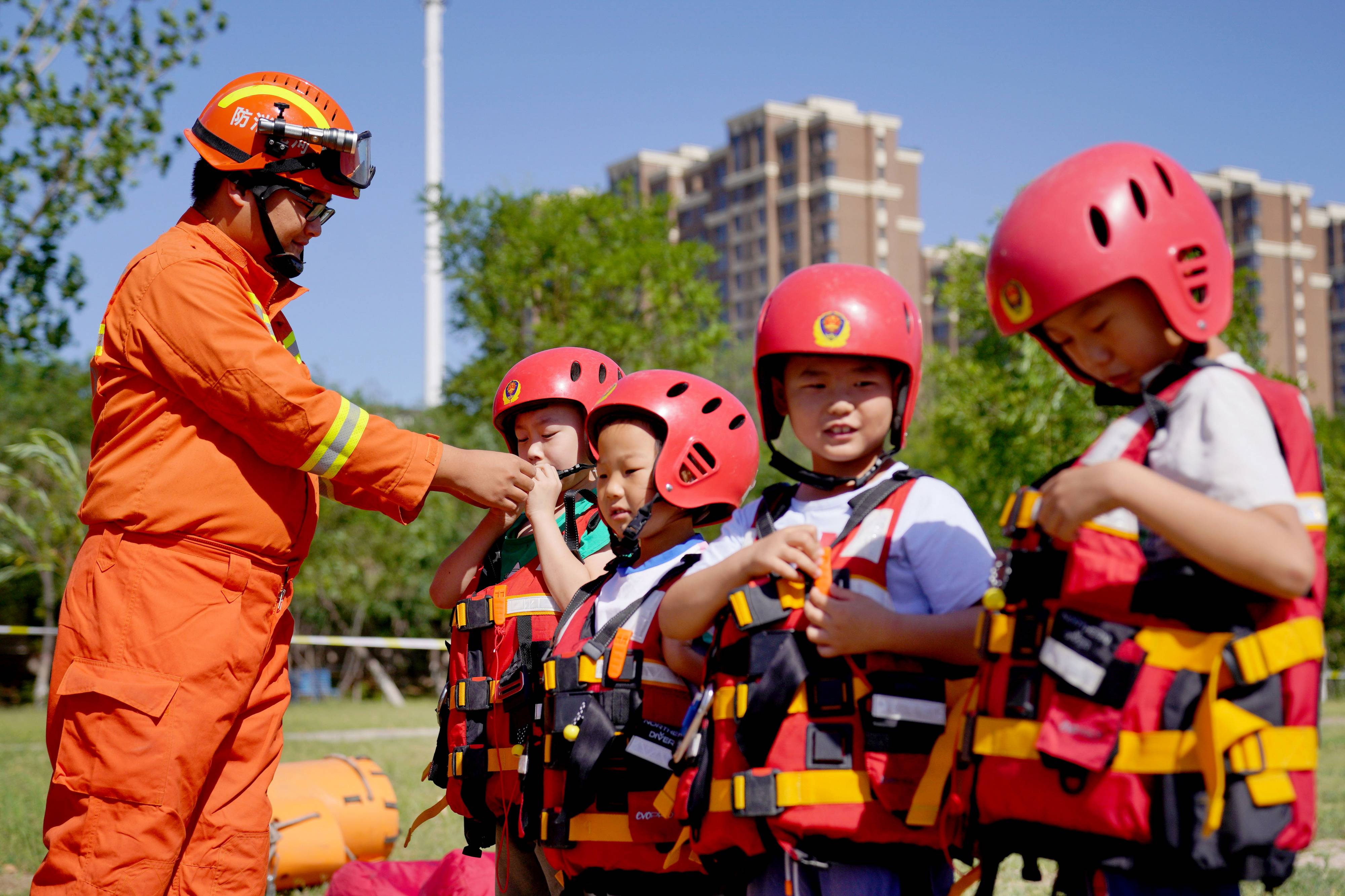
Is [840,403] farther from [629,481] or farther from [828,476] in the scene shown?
A: [629,481]

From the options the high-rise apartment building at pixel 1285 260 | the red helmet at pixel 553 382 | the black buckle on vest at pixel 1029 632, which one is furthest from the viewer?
the high-rise apartment building at pixel 1285 260

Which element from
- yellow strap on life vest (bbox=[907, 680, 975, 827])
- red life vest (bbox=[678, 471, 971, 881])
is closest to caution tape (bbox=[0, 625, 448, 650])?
red life vest (bbox=[678, 471, 971, 881])

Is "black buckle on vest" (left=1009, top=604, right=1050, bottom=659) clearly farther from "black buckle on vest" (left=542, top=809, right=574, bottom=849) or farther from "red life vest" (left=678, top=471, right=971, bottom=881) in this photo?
"black buckle on vest" (left=542, top=809, right=574, bottom=849)

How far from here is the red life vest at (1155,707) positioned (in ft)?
8.14

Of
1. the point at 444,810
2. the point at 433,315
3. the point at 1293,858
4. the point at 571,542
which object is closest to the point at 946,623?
the point at 1293,858

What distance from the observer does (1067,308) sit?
9.55 ft

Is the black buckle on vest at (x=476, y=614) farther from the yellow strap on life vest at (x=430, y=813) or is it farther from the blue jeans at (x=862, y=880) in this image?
the blue jeans at (x=862, y=880)

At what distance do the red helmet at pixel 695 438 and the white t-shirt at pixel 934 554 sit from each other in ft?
2.62

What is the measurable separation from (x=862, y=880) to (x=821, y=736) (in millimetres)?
367

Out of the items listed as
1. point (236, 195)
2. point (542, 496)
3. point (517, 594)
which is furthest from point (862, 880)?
point (236, 195)

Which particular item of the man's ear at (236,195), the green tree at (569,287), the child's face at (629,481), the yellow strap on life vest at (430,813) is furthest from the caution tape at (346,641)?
the child's face at (629,481)

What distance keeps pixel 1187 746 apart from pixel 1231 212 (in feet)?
370

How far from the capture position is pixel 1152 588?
103 inches

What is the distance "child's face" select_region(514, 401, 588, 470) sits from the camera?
203 inches
